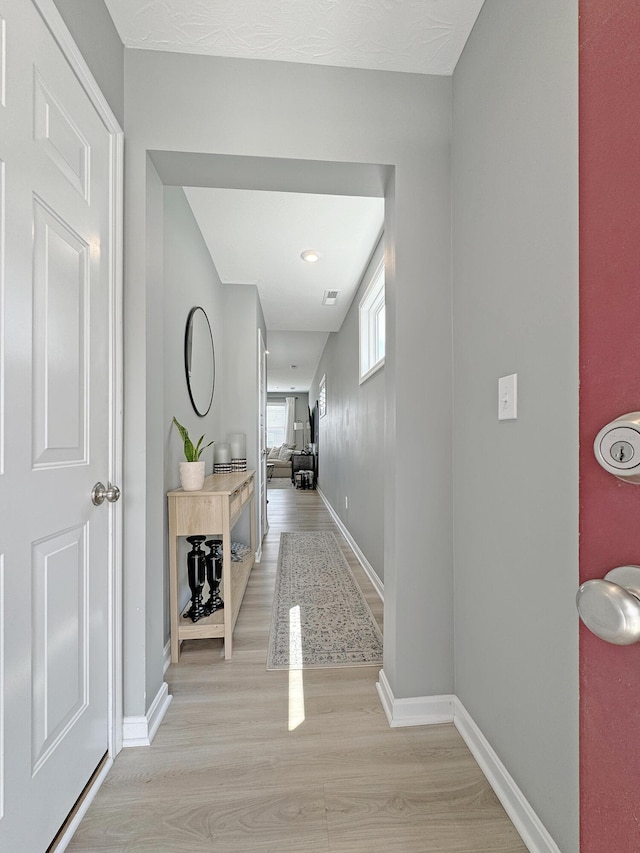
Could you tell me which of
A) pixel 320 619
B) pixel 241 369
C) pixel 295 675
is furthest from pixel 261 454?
pixel 295 675

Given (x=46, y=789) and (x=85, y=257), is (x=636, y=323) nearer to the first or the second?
(x=85, y=257)

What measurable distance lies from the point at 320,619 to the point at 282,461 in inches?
334

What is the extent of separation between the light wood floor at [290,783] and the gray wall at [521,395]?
202 millimetres

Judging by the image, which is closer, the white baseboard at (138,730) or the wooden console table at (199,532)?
the white baseboard at (138,730)

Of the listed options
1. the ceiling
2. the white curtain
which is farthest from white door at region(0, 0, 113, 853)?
the white curtain

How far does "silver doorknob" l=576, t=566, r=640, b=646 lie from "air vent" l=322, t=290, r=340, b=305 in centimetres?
368

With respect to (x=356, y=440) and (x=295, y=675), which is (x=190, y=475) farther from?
(x=356, y=440)

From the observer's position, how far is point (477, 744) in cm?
134

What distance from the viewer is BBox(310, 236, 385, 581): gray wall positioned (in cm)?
289

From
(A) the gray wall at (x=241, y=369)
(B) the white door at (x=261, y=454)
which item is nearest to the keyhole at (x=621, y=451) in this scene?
(A) the gray wall at (x=241, y=369)

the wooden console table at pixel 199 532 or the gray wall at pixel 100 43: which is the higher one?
the gray wall at pixel 100 43

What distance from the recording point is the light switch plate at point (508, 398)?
45.3 inches

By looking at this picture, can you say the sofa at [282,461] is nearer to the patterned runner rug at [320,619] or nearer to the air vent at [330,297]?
the air vent at [330,297]

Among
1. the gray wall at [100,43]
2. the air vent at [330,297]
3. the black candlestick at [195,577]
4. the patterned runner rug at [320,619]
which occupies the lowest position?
the patterned runner rug at [320,619]
